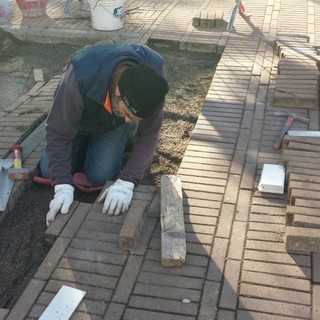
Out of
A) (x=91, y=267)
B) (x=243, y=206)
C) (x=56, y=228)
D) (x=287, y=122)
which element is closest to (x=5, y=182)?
(x=56, y=228)

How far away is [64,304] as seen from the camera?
252 centimetres

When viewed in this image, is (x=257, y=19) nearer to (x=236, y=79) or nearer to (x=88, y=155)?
(x=236, y=79)

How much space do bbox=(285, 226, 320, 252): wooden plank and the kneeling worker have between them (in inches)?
42.5

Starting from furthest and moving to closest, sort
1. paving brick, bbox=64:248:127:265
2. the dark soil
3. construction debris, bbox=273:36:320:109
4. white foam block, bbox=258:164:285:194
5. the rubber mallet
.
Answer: construction debris, bbox=273:36:320:109
the rubber mallet
white foam block, bbox=258:164:285:194
the dark soil
paving brick, bbox=64:248:127:265

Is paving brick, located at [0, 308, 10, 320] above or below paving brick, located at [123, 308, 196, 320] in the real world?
below

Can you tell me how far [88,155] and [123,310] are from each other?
1596 mm

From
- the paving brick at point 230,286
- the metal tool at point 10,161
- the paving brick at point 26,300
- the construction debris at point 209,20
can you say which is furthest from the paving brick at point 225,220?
the construction debris at point 209,20

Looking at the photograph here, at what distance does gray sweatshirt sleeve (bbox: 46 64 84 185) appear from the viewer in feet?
9.89

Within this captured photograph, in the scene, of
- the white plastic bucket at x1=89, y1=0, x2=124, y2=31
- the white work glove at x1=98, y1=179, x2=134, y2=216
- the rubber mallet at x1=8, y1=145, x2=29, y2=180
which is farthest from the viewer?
the white plastic bucket at x1=89, y1=0, x2=124, y2=31

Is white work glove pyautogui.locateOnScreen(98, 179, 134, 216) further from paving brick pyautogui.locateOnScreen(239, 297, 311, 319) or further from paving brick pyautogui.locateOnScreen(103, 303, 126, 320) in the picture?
paving brick pyautogui.locateOnScreen(239, 297, 311, 319)

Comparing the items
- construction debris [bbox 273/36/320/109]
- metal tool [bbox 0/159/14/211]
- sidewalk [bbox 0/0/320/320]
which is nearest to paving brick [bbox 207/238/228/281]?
sidewalk [bbox 0/0/320/320]

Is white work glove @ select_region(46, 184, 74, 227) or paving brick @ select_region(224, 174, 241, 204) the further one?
paving brick @ select_region(224, 174, 241, 204)

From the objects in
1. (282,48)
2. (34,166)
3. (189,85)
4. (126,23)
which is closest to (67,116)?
(34,166)

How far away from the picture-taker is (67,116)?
3.08m
